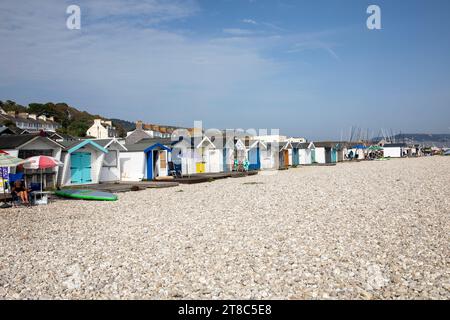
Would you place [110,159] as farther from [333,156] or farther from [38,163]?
[333,156]

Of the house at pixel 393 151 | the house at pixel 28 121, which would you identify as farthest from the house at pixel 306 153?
the house at pixel 28 121

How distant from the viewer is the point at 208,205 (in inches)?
577

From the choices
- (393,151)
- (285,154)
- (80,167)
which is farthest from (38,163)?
(393,151)

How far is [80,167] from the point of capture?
21.3 metres

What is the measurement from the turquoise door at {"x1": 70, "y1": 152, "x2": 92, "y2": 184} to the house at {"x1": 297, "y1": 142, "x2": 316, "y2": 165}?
32.9 meters

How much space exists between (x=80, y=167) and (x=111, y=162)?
265 cm

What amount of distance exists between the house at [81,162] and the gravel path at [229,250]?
6.28m

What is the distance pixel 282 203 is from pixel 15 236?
9108mm

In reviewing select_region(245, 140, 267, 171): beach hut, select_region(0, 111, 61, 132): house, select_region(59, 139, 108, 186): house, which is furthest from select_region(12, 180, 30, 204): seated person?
select_region(0, 111, 61, 132): house

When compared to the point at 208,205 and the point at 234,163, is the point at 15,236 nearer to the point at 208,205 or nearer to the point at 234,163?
the point at 208,205
